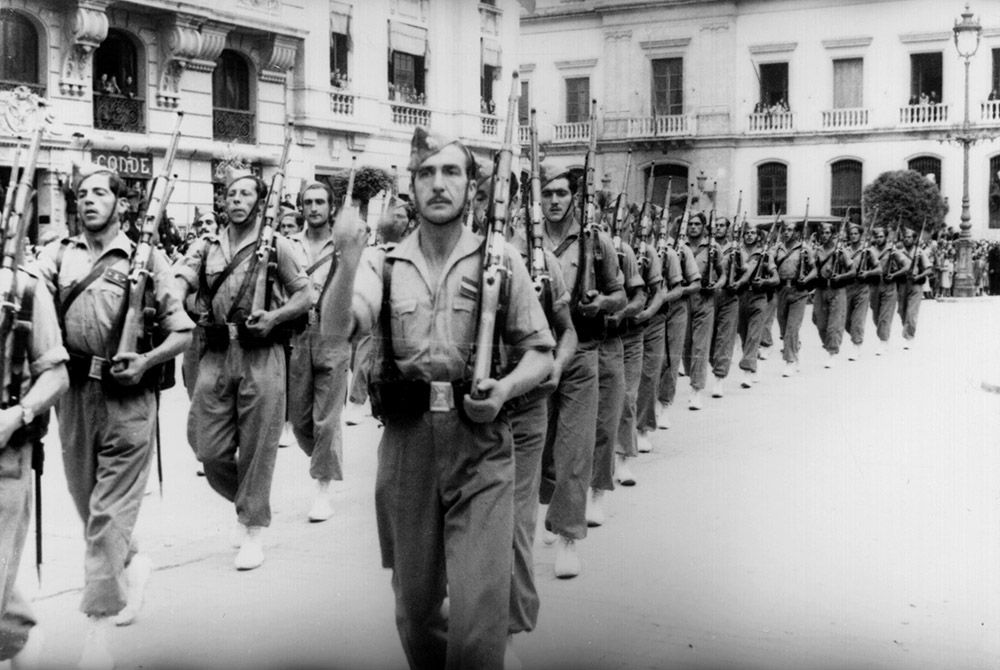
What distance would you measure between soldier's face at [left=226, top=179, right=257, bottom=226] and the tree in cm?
1004

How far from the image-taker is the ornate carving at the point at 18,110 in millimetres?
6383

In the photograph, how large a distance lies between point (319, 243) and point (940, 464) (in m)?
4.56

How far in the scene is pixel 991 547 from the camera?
22.8 feet

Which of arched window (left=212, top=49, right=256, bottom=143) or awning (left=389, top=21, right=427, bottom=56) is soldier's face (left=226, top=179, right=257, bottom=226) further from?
awning (left=389, top=21, right=427, bottom=56)

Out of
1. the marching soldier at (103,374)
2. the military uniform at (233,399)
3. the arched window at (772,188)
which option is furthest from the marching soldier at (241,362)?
the arched window at (772,188)

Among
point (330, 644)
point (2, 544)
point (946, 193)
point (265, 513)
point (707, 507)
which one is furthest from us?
point (946, 193)

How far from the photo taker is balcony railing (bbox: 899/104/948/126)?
1159 centimetres

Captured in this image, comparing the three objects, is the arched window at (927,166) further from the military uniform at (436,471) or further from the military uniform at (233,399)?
the military uniform at (436,471)

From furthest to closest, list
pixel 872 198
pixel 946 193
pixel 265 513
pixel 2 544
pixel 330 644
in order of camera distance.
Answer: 1. pixel 946 193
2. pixel 872 198
3. pixel 265 513
4. pixel 330 644
5. pixel 2 544

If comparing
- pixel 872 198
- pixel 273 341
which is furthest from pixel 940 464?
pixel 872 198

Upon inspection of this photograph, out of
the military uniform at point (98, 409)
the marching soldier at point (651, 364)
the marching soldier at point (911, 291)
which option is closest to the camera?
the military uniform at point (98, 409)

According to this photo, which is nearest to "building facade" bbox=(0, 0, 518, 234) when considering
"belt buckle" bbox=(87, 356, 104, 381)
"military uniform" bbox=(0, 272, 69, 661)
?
"belt buckle" bbox=(87, 356, 104, 381)

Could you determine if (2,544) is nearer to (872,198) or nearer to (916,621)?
(916,621)

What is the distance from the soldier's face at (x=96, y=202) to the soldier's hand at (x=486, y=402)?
2050 millimetres
